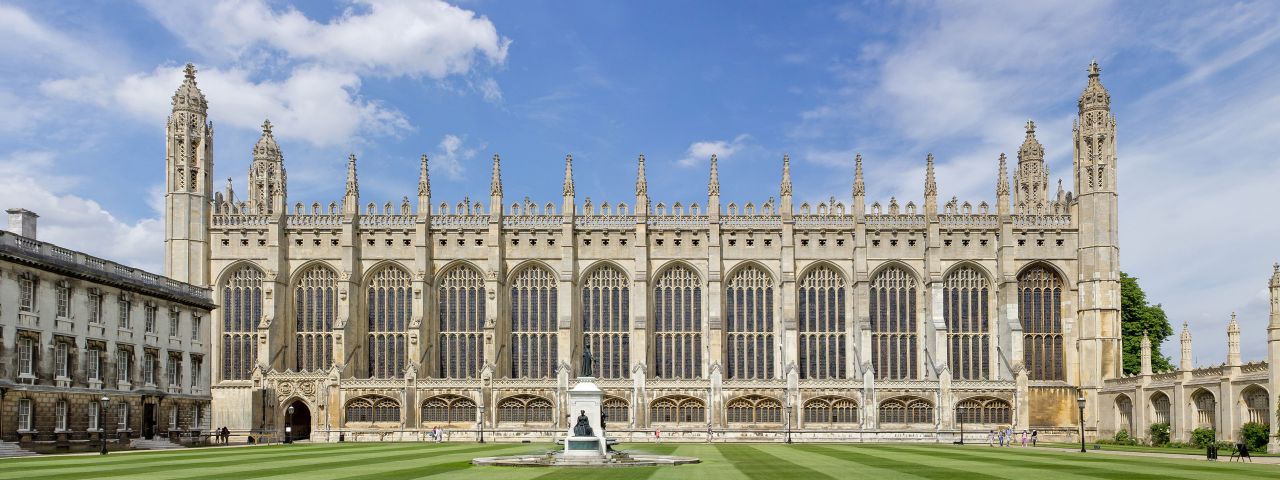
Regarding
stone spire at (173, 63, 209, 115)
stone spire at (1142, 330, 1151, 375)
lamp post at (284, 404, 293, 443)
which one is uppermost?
stone spire at (173, 63, 209, 115)

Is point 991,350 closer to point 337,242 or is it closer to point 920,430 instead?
point 920,430

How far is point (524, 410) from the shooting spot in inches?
2547

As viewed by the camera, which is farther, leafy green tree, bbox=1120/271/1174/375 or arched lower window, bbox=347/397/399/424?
leafy green tree, bbox=1120/271/1174/375

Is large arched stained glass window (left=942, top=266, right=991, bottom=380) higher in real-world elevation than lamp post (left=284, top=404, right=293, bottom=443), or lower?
higher

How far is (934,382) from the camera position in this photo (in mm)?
64125

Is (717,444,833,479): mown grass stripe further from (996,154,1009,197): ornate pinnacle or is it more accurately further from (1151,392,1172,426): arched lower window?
(996,154,1009,197): ornate pinnacle

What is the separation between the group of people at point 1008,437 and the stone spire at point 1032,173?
75.1 feet

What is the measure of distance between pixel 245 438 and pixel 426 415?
9643 mm

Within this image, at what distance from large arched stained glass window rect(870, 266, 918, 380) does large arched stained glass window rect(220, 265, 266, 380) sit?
3612 cm

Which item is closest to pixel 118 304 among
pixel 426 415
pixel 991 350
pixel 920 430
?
pixel 426 415

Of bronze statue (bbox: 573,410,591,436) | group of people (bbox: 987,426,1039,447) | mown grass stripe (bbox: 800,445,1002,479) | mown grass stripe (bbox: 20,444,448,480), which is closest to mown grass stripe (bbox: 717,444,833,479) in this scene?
mown grass stripe (bbox: 800,445,1002,479)

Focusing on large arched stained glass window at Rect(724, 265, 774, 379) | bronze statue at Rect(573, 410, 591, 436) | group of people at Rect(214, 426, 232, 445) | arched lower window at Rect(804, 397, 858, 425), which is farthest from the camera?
large arched stained glass window at Rect(724, 265, 774, 379)

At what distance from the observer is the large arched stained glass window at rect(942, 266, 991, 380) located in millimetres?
68188

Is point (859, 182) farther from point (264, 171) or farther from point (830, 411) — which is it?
point (264, 171)
